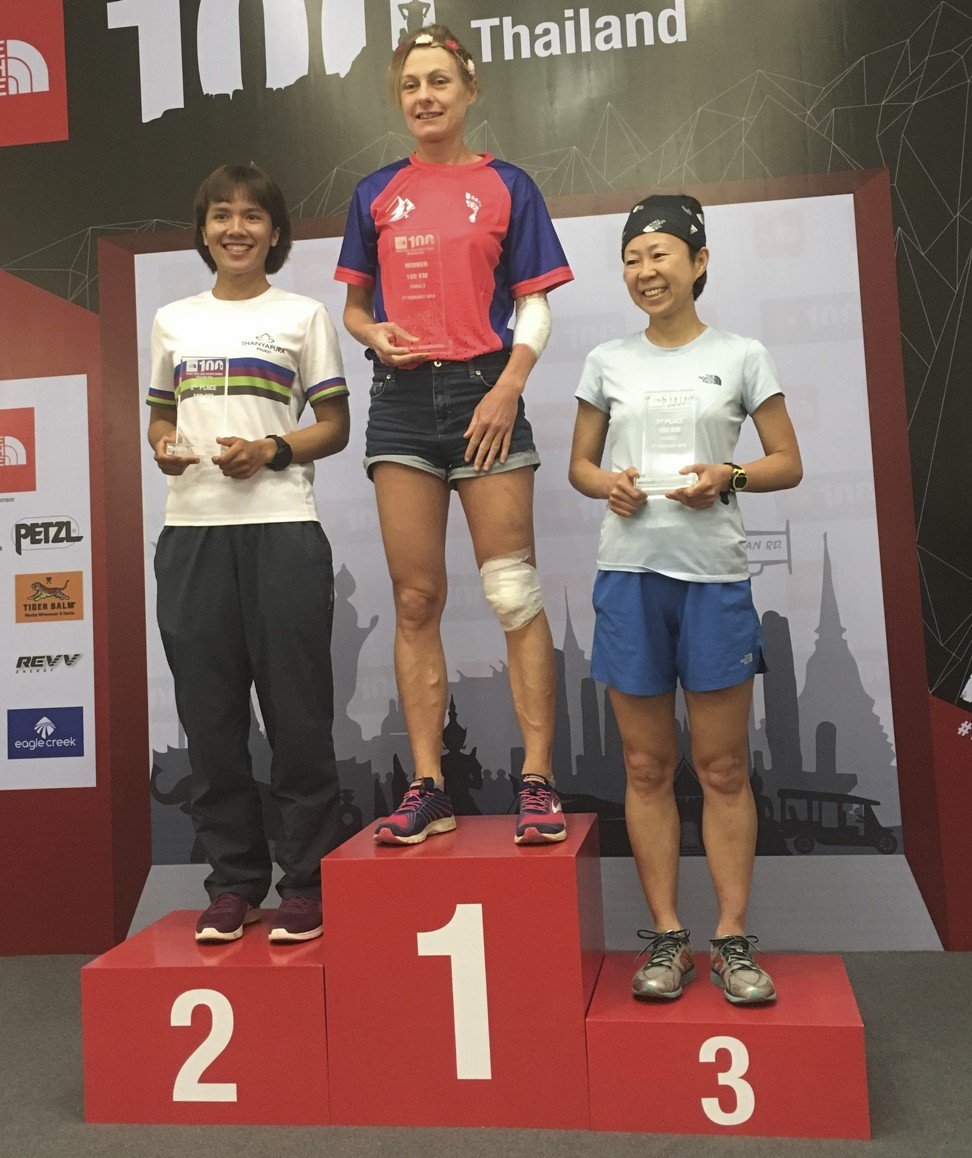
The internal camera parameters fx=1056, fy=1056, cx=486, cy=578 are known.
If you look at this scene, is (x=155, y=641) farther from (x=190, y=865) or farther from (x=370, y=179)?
(x=370, y=179)

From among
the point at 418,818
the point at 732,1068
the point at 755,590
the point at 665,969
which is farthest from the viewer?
the point at 755,590

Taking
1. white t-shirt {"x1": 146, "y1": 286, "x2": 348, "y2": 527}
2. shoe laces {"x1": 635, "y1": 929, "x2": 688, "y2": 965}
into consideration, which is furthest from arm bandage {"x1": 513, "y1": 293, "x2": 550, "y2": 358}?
shoe laces {"x1": 635, "y1": 929, "x2": 688, "y2": 965}

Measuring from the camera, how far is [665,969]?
6.26ft

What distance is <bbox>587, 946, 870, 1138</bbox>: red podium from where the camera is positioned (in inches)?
67.9

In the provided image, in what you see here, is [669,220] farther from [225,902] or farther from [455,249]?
[225,902]

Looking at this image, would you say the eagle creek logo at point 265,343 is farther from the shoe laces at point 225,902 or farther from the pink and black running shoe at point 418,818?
the shoe laces at point 225,902

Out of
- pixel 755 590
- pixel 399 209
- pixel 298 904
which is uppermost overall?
pixel 399 209

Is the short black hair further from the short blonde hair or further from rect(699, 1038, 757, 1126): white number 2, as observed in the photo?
rect(699, 1038, 757, 1126): white number 2

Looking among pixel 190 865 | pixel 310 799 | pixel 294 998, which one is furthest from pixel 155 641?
pixel 294 998

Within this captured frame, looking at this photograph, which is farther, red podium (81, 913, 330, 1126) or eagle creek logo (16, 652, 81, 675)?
eagle creek logo (16, 652, 81, 675)

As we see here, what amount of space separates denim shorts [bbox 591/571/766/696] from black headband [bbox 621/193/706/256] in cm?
65

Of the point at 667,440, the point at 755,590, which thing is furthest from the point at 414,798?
the point at 755,590

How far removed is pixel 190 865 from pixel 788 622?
5.84 ft

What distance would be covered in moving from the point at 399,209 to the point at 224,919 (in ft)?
4.77
